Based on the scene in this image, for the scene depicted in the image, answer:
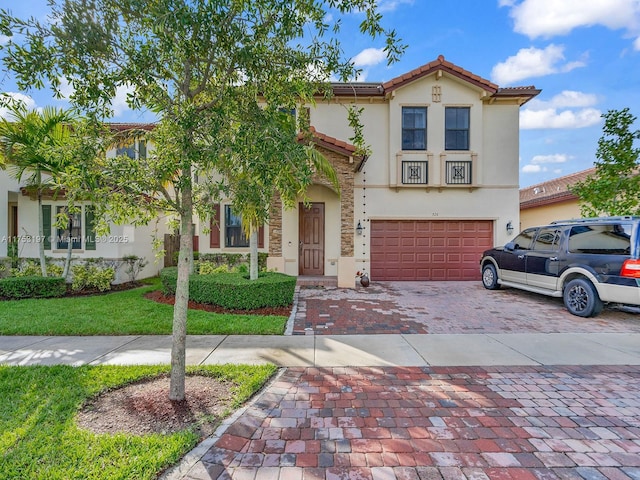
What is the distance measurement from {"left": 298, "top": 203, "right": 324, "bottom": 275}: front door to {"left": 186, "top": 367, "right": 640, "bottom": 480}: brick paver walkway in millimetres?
7986

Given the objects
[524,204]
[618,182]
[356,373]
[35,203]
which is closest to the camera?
[356,373]

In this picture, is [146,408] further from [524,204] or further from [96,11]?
[524,204]

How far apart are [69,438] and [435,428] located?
3.32 meters

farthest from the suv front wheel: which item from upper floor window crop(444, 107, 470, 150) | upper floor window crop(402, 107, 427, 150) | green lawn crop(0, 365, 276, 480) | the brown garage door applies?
green lawn crop(0, 365, 276, 480)

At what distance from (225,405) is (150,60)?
365cm

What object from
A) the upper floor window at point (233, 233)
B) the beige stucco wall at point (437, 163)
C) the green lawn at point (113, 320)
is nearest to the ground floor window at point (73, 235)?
the green lawn at point (113, 320)

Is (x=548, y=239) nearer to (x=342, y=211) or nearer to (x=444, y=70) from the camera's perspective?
(x=342, y=211)

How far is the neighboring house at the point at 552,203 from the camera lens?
14421 millimetres

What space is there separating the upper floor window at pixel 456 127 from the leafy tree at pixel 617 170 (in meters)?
4.38

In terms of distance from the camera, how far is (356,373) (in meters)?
4.30

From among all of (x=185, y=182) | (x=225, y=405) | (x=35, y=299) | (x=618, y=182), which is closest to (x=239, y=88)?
(x=185, y=182)

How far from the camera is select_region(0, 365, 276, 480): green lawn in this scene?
8.00ft

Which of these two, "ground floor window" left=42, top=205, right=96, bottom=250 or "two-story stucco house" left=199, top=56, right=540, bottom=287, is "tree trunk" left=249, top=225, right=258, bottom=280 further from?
"ground floor window" left=42, top=205, right=96, bottom=250

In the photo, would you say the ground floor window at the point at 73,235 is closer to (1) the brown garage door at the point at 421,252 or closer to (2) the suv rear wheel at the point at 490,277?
(1) the brown garage door at the point at 421,252
